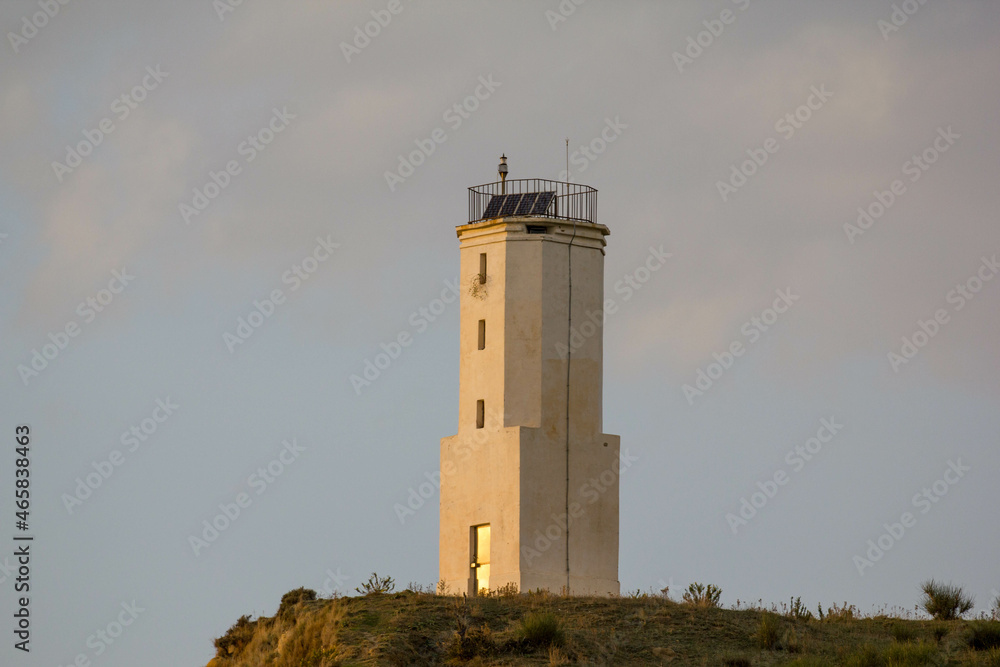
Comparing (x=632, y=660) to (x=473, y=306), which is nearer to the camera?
(x=632, y=660)

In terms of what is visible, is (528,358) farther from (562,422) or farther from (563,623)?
(563,623)

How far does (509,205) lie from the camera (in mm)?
48406

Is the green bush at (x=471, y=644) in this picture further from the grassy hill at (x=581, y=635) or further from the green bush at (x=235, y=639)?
the green bush at (x=235, y=639)

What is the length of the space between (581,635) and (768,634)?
13.0 ft

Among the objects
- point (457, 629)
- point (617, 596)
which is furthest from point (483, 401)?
A: point (457, 629)

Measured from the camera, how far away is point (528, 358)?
47.1 metres

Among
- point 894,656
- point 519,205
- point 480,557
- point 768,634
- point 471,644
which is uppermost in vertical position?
point 519,205

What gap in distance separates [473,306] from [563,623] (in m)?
9.79

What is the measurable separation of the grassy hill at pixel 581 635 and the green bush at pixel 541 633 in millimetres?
20

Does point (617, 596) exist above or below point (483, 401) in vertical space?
below

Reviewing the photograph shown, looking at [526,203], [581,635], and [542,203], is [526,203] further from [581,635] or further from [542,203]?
[581,635]

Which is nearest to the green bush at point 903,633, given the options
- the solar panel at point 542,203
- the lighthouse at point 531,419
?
the lighthouse at point 531,419

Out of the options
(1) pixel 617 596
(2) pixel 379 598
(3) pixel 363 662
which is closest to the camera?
(3) pixel 363 662

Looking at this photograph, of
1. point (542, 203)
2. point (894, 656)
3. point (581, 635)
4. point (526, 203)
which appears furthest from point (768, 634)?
point (526, 203)
